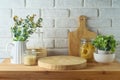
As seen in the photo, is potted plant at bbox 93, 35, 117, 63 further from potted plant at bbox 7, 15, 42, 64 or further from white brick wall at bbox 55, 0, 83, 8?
potted plant at bbox 7, 15, 42, 64

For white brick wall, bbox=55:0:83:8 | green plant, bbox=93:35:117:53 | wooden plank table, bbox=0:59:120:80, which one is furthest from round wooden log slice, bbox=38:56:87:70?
white brick wall, bbox=55:0:83:8

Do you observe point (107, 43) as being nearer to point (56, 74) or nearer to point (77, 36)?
point (77, 36)

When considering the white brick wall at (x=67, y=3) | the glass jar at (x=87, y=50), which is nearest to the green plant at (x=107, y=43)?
the glass jar at (x=87, y=50)

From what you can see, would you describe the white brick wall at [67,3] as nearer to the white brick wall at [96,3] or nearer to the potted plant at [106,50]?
the white brick wall at [96,3]

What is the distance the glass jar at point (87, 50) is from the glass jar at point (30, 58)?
0.32m

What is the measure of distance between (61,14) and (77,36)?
0.61ft

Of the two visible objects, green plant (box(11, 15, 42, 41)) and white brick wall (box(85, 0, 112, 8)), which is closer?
green plant (box(11, 15, 42, 41))

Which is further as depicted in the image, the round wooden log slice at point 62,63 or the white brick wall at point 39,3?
the white brick wall at point 39,3

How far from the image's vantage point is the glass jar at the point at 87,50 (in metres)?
1.61

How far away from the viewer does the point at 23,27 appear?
153 cm

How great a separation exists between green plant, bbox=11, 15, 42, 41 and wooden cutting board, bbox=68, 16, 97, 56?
0.25 m

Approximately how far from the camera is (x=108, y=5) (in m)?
1.71

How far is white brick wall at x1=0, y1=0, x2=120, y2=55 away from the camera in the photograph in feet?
5.56

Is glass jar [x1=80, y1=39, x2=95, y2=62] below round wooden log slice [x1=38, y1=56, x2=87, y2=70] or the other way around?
the other way around
